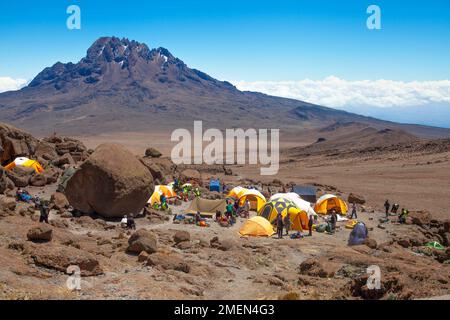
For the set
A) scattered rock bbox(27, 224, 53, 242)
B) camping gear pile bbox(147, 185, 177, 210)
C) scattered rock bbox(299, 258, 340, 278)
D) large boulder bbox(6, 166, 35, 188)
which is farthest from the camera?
large boulder bbox(6, 166, 35, 188)

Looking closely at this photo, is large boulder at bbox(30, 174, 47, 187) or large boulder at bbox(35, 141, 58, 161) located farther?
large boulder at bbox(35, 141, 58, 161)

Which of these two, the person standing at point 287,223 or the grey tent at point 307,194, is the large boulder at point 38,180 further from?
the grey tent at point 307,194


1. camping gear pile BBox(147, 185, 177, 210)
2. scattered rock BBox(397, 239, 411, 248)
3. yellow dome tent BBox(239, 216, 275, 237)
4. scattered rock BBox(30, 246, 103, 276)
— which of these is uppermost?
scattered rock BBox(30, 246, 103, 276)

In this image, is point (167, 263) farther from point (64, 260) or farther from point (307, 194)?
point (307, 194)

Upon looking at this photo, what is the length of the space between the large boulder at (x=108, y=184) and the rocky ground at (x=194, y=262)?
22cm

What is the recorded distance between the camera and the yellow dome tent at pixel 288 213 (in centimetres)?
1892

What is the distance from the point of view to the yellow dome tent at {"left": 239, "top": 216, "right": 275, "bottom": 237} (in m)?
17.6

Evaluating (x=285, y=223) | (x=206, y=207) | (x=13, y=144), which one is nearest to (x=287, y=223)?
(x=285, y=223)

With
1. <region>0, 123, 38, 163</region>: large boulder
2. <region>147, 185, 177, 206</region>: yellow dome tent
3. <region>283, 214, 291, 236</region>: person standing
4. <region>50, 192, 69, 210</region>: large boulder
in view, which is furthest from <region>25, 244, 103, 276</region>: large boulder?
<region>0, 123, 38, 163</region>: large boulder

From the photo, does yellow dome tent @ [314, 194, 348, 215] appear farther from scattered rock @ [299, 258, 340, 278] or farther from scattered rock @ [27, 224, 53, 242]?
scattered rock @ [27, 224, 53, 242]

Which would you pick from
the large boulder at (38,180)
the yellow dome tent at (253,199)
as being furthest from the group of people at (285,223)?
the large boulder at (38,180)

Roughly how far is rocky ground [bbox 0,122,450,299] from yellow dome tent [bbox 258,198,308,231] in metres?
1.06
